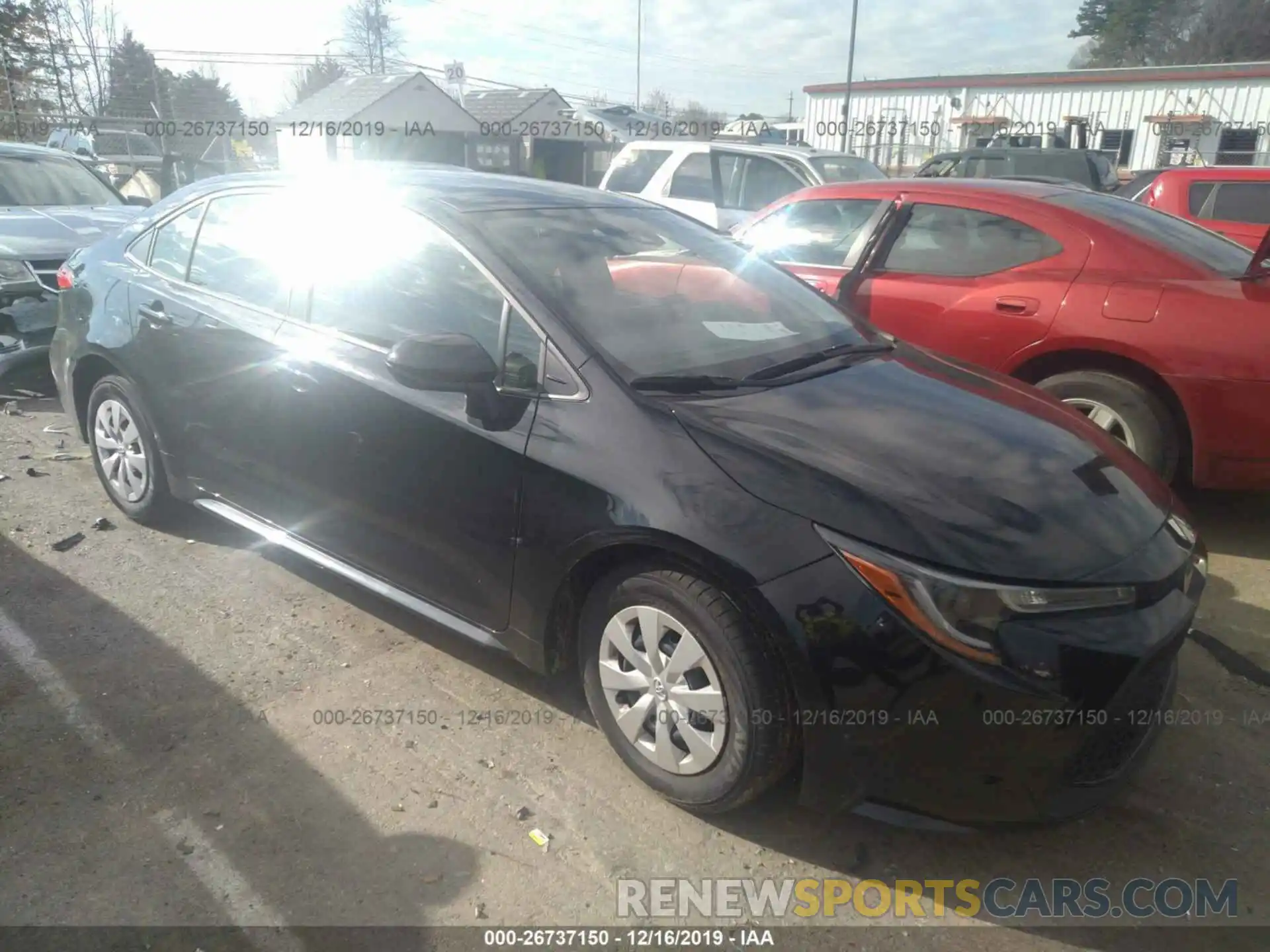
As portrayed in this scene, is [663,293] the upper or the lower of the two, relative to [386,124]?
lower

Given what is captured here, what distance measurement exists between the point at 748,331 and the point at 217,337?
2077 millimetres

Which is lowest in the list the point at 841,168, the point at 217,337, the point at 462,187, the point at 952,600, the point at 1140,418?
the point at 1140,418

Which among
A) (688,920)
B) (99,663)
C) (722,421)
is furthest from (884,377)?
(99,663)

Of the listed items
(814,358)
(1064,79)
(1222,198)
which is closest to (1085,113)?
(1064,79)

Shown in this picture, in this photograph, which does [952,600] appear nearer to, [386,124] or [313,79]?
[386,124]

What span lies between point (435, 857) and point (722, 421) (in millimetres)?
1373

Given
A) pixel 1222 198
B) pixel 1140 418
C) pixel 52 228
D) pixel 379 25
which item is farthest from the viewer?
pixel 379 25

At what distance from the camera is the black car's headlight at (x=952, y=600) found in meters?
2.14

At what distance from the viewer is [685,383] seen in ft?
8.93

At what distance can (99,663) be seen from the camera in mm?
3297

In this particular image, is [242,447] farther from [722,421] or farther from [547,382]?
[722,421]

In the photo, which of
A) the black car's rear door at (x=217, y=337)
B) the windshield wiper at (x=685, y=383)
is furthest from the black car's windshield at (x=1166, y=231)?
the black car's rear door at (x=217, y=337)

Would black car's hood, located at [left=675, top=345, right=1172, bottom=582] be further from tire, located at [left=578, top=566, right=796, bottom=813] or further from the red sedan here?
the red sedan

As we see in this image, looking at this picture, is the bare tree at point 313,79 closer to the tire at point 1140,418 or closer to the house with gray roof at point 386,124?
the house with gray roof at point 386,124
